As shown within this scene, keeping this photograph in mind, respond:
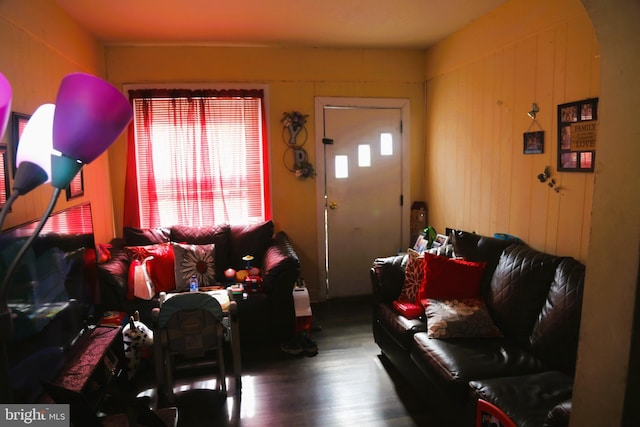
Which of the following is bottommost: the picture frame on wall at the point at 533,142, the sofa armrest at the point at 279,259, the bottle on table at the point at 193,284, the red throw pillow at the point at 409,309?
the red throw pillow at the point at 409,309

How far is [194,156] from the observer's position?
4.15 m

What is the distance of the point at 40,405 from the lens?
155cm

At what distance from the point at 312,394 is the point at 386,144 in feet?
8.85

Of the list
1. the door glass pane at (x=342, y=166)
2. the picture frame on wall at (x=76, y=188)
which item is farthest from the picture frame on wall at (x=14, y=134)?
the door glass pane at (x=342, y=166)

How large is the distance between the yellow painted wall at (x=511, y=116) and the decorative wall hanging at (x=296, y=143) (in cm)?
133

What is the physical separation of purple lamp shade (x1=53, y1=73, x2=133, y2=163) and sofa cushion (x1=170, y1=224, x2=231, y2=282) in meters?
2.89

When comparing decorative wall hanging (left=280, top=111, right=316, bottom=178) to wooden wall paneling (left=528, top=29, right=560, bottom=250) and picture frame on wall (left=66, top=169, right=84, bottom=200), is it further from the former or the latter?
wooden wall paneling (left=528, top=29, right=560, bottom=250)

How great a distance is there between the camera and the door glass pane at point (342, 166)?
14.6ft

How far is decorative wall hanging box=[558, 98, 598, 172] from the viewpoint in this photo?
2.44m

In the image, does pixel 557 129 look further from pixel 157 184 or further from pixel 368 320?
pixel 157 184

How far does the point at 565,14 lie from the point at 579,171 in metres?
0.97

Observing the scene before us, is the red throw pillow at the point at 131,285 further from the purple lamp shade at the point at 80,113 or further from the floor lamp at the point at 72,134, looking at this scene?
the purple lamp shade at the point at 80,113

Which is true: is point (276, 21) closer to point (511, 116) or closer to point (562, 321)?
point (511, 116)

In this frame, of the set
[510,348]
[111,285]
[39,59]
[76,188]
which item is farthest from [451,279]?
[39,59]
